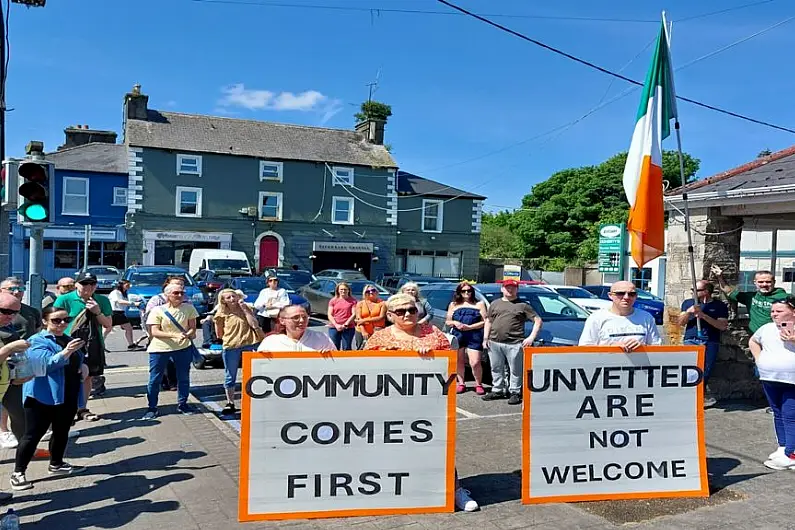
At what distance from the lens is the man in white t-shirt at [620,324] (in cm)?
529

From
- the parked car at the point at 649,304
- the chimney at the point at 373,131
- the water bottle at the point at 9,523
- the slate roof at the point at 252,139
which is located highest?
the chimney at the point at 373,131

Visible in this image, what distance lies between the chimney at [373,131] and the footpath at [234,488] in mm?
33206

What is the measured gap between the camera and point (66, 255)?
3297 cm

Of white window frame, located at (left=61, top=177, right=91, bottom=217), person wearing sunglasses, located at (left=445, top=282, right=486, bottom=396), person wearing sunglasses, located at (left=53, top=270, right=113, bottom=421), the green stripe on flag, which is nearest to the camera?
the green stripe on flag

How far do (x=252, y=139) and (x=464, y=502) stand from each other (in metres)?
33.7

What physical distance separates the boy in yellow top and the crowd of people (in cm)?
1

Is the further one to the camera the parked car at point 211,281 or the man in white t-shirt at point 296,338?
the parked car at point 211,281

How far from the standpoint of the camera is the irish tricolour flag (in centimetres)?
642

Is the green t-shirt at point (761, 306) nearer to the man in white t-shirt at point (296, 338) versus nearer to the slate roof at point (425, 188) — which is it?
the man in white t-shirt at point (296, 338)

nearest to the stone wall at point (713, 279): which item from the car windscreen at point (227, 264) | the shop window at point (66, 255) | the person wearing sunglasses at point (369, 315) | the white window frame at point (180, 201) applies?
the person wearing sunglasses at point (369, 315)

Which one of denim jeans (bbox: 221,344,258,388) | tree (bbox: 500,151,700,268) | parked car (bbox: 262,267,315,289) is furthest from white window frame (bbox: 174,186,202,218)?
denim jeans (bbox: 221,344,258,388)

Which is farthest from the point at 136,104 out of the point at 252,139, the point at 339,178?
the point at 339,178

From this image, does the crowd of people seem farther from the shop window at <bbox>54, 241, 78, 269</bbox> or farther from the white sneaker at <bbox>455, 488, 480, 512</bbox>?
the shop window at <bbox>54, 241, 78, 269</bbox>

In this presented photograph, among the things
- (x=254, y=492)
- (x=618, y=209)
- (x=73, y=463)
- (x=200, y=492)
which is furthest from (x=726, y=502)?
(x=618, y=209)
